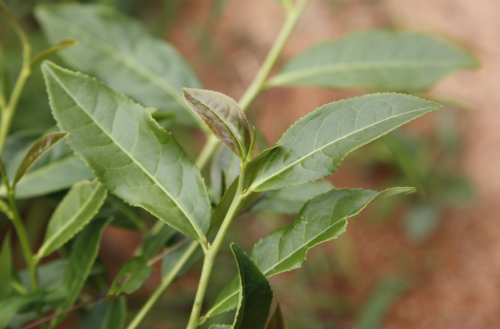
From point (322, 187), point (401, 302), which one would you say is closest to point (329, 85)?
point (322, 187)

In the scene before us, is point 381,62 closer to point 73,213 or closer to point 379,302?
point 73,213

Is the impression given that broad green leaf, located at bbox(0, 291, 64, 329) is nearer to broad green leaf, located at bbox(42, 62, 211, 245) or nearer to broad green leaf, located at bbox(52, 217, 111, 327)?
broad green leaf, located at bbox(52, 217, 111, 327)

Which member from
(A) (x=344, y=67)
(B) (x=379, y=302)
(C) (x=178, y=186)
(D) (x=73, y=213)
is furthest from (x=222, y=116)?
(B) (x=379, y=302)

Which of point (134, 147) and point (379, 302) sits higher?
point (134, 147)

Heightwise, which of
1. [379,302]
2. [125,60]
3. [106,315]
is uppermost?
[125,60]

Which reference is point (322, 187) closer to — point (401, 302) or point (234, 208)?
point (234, 208)

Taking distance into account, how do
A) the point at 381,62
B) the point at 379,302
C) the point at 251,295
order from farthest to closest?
Result: the point at 379,302, the point at 381,62, the point at 251,295

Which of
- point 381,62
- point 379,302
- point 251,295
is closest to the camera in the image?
point 251,295

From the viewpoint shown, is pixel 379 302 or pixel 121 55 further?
pixel 379 302
